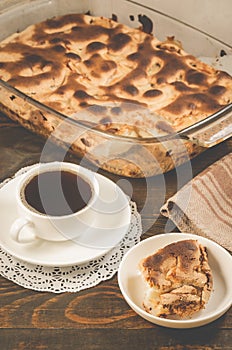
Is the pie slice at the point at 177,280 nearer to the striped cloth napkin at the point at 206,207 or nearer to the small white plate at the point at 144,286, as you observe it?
the small white plate at the point at 144,286

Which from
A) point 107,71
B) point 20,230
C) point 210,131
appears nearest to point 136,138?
point 210,131

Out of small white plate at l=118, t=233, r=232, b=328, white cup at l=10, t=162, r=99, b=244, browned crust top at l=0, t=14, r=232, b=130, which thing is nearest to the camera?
small white plate at l=118, t=233, r=232, b=328

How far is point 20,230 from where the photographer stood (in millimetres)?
1198

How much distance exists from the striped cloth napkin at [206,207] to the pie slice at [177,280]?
122 millimetres

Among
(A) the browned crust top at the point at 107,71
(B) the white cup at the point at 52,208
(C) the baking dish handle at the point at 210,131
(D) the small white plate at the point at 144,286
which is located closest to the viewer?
(D) the small white plate at the point at 144,286

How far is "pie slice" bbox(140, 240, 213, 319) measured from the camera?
1104mm

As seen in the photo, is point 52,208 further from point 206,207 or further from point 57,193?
point 206,207

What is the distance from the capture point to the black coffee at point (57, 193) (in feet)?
3.99

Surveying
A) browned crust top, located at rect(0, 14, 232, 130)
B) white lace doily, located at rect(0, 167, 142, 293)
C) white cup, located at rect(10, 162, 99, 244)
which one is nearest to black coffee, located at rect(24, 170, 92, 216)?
white cup, located at rect(10, 162, 99, 244)

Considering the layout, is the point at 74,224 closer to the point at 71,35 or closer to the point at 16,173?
the point at 16,173

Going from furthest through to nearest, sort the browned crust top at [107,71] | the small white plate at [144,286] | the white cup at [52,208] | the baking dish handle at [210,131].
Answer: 1. the browned crust top at [107,71]
2. the baking dish handle at [210,131]
3. the white cup at [52,208]
4. the small white plate at [144,286]

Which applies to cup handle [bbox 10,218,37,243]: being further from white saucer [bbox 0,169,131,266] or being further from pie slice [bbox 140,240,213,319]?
pie slice [bbox 140,240,213,319]

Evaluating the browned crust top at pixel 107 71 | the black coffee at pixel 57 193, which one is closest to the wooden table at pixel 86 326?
the black coffee at pixel 57 193

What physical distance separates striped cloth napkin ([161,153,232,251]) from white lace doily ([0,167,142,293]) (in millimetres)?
146
